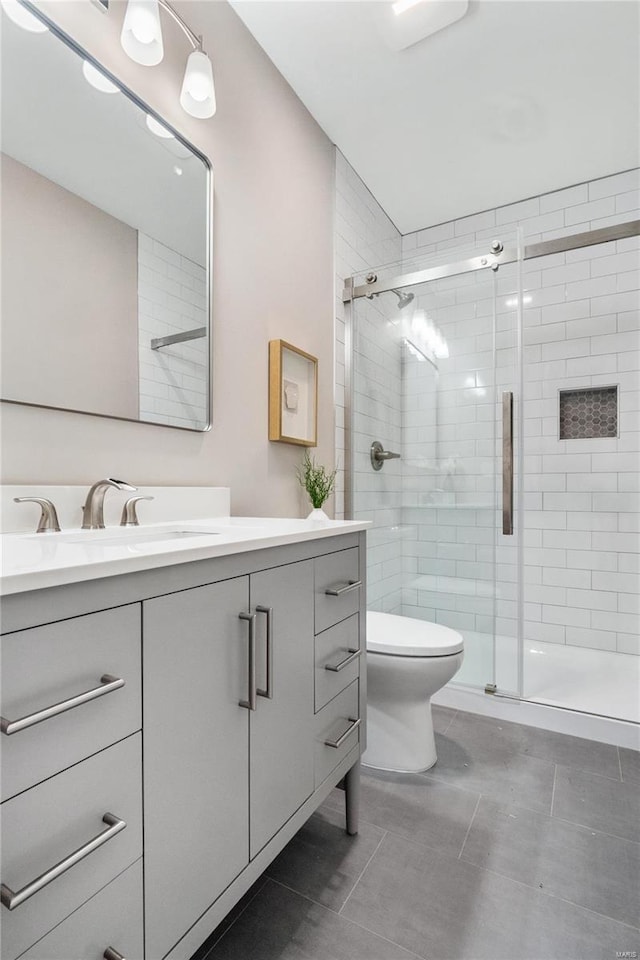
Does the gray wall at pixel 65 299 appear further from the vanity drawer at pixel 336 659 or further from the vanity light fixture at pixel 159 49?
the vanity drawer at pixel 336 659

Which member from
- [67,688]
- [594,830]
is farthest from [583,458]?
[67,688]

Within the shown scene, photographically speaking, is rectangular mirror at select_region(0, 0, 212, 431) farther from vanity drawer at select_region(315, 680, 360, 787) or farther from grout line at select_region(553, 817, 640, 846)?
grout line at select_region(553, 817, 640, 846)

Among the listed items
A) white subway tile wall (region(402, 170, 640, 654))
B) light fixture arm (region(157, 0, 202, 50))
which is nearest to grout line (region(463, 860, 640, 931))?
white subway tile wall (region(402, 170, 640, 654))

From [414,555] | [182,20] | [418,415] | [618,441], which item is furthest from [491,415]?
[182,20]

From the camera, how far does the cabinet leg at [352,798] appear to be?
1321 mm

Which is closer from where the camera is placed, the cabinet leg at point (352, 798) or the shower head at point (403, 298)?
the cabinet leg at point (352, 798)

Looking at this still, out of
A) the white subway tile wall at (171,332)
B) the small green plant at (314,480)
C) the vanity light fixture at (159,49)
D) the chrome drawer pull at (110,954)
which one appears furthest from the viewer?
the small green plant at (314,480)

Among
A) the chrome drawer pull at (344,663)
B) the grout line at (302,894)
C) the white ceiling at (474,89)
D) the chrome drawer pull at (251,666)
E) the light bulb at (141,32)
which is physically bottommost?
the grout line at (302,894)

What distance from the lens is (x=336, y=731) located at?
1.17m

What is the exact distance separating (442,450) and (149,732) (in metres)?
1.90

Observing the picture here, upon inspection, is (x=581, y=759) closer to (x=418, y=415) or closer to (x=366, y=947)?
(x=366, y=947)

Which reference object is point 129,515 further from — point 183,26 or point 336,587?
point 183,26

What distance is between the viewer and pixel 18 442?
1.01 m

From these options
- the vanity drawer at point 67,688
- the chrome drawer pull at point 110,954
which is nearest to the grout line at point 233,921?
the chrome drawer pull at point 110,954
